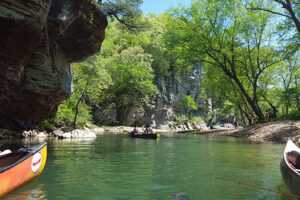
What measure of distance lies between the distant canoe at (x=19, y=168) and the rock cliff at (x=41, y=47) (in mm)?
4428

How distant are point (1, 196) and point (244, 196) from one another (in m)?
4.44

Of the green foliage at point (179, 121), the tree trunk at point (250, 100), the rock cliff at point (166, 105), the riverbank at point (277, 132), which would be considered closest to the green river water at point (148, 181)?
the riverbank at point (277, 132)

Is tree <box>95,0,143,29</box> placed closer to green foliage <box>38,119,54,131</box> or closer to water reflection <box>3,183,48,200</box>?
water reflection <box>3,183,48,200</box>

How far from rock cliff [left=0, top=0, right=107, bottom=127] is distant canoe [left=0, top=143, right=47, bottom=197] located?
174 inches

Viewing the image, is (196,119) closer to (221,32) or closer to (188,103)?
(188,103)

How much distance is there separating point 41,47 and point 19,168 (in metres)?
8.17

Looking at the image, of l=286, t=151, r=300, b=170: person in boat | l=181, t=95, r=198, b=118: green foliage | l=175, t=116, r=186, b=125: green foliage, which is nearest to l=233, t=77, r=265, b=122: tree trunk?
l=286, t=151, r=300, b=170: person in boat

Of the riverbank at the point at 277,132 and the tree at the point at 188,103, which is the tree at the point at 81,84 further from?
the tree at the point at 188,103

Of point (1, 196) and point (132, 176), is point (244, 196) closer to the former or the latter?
point (132, 176)

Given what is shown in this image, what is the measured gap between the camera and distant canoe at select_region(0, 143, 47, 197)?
404 centimetres

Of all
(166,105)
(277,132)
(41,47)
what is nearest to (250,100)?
(277,132)

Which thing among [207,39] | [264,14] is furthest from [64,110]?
[264,14]

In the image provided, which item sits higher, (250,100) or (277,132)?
(250,100)

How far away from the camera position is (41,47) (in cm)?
1110
